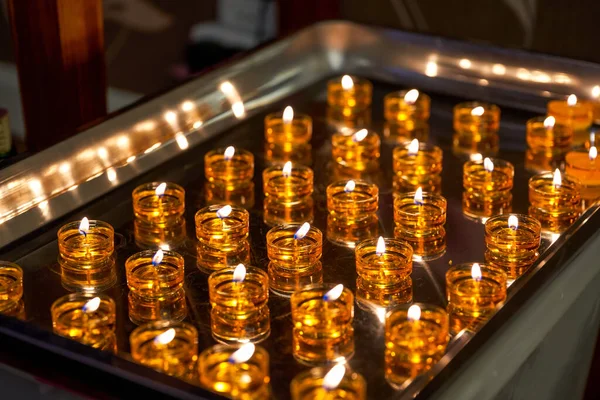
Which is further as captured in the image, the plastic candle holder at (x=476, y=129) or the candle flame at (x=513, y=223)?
the plastic candle holder at (x=476, y=129)

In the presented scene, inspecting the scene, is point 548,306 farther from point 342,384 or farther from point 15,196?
point 15,196

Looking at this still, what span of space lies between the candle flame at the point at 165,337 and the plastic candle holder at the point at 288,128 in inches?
29.4

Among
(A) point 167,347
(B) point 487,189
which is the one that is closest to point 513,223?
→ (B) point 487,189

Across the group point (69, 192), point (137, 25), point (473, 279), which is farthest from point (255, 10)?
point (473, 279)

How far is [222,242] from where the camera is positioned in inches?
59.6

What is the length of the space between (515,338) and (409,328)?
0.45 ft

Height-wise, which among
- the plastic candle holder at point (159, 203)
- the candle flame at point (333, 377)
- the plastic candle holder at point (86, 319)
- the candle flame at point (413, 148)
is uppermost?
the candle flame at point (333, 377)

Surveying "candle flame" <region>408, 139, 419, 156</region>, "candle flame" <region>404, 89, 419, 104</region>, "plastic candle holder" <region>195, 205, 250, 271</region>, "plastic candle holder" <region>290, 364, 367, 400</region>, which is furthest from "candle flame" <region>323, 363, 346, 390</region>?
"candle flame" <region>404, 89, 419, 104</region>

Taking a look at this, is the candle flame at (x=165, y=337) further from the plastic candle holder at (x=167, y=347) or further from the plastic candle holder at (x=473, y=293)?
the plastic candle holder at (x=473, y=293)

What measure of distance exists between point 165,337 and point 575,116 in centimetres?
111

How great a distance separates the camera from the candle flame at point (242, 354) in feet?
3.84

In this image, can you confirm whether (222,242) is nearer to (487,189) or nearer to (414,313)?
(414,313)

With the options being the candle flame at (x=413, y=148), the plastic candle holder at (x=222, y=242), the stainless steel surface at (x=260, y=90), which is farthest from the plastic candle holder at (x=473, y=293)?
the stainless steel surface at (x=260, y=90)

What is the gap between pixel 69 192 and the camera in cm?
164
